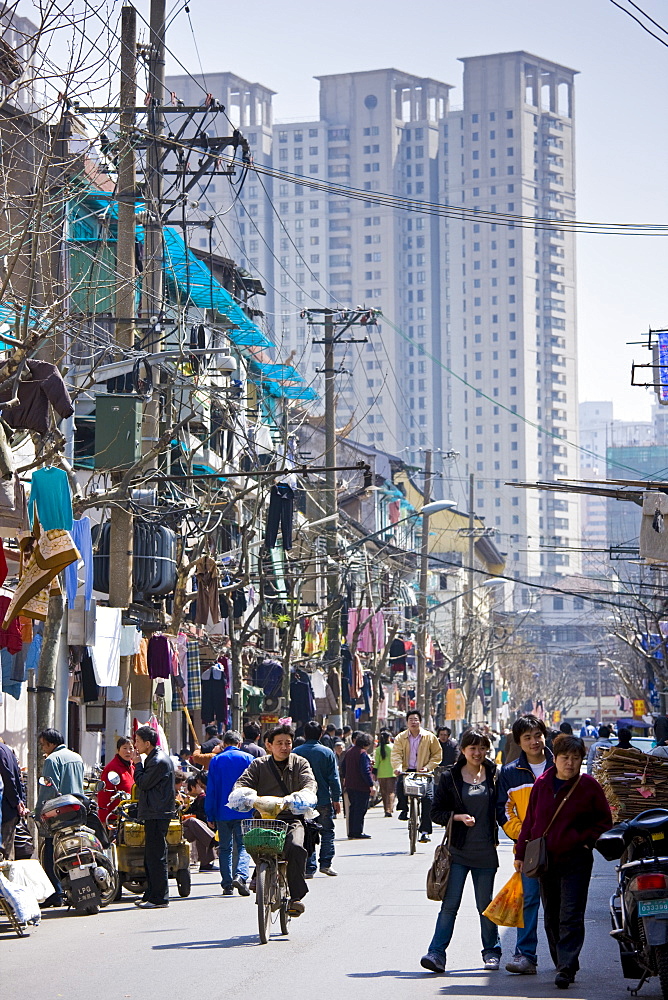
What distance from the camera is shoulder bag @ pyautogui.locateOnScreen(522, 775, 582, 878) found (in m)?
10.2

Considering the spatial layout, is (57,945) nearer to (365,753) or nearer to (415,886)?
(415,886)

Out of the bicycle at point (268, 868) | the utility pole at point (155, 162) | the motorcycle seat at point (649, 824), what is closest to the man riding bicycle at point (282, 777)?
the bicycle at point (268, 868)

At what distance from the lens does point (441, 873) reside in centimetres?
1090

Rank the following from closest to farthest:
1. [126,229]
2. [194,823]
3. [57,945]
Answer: [57,945] < [194,823] < [126,229]

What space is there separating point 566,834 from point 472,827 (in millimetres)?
927

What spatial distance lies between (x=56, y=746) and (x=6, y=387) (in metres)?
4.20

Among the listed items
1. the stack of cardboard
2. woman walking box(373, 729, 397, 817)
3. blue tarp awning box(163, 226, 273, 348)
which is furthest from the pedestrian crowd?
blue tarp awning box(163, 226, 273, 348)

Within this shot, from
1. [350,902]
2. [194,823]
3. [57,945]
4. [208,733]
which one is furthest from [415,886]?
[208,733]

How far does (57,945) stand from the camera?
1230cm

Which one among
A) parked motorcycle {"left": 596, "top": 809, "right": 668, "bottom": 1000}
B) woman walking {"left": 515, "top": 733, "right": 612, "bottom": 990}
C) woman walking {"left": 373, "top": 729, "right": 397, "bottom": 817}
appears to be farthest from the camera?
woman walking {"left": 373, "top": 729, "right": 397, "bottom": 817}

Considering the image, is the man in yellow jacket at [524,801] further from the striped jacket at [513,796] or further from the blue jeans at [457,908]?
the blue jeans at [457,908]

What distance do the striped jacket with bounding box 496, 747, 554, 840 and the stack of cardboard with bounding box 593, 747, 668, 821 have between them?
162 cm

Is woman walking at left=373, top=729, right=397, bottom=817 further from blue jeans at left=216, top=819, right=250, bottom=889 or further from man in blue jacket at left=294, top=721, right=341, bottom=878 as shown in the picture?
blue jeans at left=216, top=819, right=250, bottom=889

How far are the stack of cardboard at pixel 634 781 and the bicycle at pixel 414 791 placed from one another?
841cm
